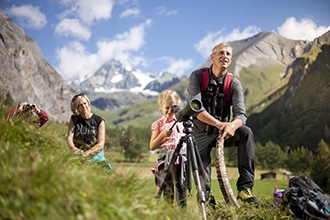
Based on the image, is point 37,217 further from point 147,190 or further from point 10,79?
point 10,79

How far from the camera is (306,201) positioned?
4.33 meters

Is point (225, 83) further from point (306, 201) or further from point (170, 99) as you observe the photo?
point (306, 201)

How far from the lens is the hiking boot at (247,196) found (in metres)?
5.23

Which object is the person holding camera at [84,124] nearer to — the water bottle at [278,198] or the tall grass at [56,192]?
the water bottle at [278,198]

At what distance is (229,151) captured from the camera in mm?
102125

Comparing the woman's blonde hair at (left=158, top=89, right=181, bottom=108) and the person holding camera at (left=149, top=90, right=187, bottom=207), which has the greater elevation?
the woman's blonde hair at (left=158, top=89, right=181, bottom=108)

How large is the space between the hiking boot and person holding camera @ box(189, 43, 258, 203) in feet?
0.06

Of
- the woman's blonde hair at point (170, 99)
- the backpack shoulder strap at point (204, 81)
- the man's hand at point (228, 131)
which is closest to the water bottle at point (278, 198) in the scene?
the man's hand at point (228, 131)

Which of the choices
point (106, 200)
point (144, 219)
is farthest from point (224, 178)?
point (106, 200)

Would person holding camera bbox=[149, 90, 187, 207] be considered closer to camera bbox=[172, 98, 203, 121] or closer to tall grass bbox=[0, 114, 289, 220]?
camera bbox=[172, 98, 203, 121]

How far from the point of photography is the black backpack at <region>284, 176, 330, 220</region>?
4234 mm

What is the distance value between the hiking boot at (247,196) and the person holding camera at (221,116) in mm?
18

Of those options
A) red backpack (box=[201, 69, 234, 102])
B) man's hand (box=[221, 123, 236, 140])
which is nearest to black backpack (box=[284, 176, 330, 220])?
man's hand (box=[221, 123, 236, 140])

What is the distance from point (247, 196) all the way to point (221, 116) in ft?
4.98
